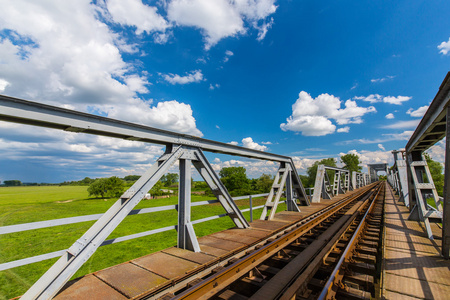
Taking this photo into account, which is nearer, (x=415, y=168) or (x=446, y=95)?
(x=446, y=95)

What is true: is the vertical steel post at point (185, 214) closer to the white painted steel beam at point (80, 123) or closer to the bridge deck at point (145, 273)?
the bridge deck at point (145, 273)

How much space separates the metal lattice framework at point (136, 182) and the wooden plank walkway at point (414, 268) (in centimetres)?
366

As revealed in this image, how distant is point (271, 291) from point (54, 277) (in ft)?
10.1

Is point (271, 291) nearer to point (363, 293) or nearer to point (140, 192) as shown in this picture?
point (363, 293)

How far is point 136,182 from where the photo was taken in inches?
146

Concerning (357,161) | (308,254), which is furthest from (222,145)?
(357,161)

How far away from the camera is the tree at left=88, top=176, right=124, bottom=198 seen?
3573cm

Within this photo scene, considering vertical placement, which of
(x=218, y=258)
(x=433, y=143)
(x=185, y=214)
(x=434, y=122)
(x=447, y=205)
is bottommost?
(x=218, y=258)

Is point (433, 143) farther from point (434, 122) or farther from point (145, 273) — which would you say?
point (145, 273)

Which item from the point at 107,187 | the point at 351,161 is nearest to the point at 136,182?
the point at 107,187

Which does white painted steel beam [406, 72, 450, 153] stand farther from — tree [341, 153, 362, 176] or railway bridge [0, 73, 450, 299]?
tree [341, 153, 362, 176]

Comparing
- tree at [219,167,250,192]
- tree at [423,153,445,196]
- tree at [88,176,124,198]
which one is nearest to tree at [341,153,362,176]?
tree at [423,153,445,196]

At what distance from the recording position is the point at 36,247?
8.24 meters

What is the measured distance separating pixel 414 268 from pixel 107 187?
41193mm
